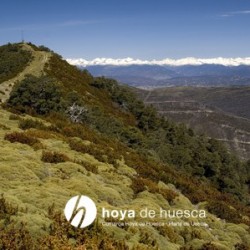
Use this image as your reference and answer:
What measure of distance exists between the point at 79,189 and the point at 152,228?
3.47m

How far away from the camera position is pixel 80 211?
1328cm

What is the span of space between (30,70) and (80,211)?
206 feet

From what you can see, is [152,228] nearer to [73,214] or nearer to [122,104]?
[73,214]

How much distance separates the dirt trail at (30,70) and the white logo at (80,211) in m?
39.8

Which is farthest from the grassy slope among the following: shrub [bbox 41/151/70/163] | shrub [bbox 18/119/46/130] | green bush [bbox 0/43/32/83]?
green bush [bbox 0/43/32/83]

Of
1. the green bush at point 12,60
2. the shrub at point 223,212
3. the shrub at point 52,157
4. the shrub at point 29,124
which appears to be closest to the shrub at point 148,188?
the shrub at point 223,212

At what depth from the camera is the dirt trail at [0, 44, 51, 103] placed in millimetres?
57650

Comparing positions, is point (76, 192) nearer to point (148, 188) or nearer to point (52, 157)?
point (52, 157)

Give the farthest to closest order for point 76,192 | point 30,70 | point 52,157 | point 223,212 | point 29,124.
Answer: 1. point 30,70
2. point 29,124
3. point 223,212
4. point 52,157
5. point 76,192

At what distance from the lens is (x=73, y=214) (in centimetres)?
1290

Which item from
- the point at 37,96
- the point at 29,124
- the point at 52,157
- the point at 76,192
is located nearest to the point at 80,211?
the point at 76,192

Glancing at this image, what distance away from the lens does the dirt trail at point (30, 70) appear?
57650 mm

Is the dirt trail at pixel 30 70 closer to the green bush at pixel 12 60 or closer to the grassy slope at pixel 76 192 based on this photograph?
the green bush at pixel 12 60

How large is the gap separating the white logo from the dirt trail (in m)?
39.8
